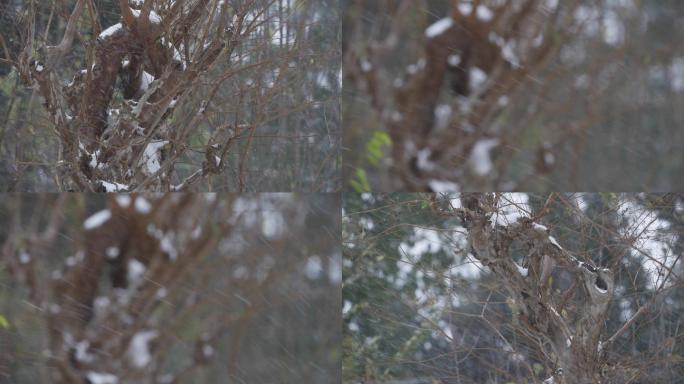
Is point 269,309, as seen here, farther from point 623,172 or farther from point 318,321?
point 623,172

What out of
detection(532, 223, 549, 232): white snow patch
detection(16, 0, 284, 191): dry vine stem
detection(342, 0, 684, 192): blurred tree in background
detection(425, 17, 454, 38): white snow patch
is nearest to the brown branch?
detection(16, 0, 284, 191): dry vine stem

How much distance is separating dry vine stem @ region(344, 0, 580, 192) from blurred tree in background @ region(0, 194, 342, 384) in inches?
8.3

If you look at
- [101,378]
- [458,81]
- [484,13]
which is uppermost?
[484,13]

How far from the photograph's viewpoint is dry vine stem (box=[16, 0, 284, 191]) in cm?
133

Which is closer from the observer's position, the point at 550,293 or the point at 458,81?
the point at 458,81

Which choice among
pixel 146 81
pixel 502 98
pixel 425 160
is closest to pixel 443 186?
pixel 425 160

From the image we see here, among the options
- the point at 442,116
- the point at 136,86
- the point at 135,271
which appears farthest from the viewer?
the point at 136,86

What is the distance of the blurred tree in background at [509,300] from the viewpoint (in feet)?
4.25

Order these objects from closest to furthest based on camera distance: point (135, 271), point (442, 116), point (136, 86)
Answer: point (442, 116) < point (135, 271) < point (136, 86)

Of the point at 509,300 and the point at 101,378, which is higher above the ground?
the point at 509,300

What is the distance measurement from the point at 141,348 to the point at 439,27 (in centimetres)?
72

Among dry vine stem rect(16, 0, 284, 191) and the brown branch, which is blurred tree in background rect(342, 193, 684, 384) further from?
the brown branch

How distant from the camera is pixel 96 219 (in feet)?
4.17

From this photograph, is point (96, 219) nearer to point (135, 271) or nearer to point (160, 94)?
point (135, 271)
